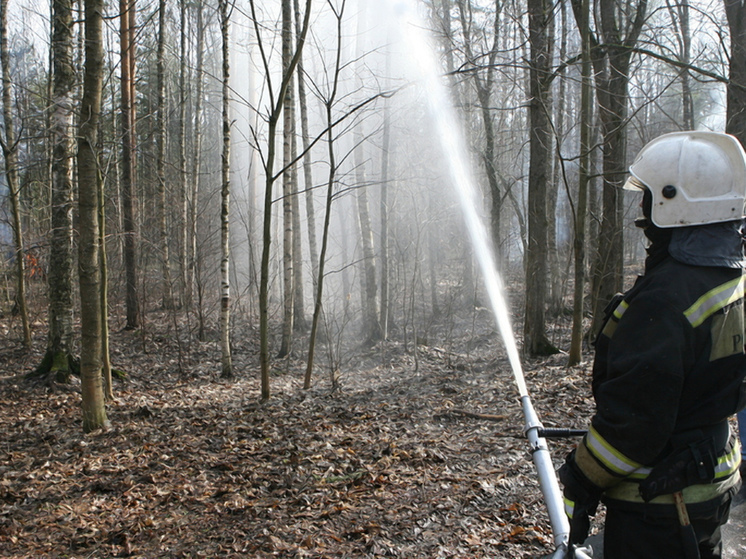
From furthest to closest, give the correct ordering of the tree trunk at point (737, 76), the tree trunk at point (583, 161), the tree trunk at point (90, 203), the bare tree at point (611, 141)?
the bare tree at point (611, 141)
the tree trunk at point (737, 76)
the tree trunk at point (583, 161)
the tree trunk at point (90, 203)

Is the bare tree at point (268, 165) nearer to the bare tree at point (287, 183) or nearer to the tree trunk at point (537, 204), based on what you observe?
the bare tree at point (287, 183)

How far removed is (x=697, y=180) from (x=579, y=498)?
1.38 meters

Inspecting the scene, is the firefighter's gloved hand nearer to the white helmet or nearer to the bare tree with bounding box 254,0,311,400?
the white helmet

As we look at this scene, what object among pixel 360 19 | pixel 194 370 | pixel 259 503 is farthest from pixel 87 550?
pixel 360 19

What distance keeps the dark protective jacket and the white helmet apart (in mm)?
212

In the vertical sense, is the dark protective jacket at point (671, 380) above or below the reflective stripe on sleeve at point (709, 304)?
below

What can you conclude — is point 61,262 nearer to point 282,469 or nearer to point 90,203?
point 90,203

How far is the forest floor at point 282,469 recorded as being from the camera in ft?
13.5

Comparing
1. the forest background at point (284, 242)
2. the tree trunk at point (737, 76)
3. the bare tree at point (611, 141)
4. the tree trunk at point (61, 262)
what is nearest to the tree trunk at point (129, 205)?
the forest background at point (284, 242)

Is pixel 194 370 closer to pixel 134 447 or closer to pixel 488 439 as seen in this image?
pixel 134 447

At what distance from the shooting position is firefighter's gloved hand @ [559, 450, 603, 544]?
80.5 inches

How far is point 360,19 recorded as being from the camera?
2164 centimetres

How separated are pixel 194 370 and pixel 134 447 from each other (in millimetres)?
4775

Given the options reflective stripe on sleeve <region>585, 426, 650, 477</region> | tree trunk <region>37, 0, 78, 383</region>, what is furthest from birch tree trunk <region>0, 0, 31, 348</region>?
reflective stripe on sleeve <region>585, 426, 650, 477</region>
